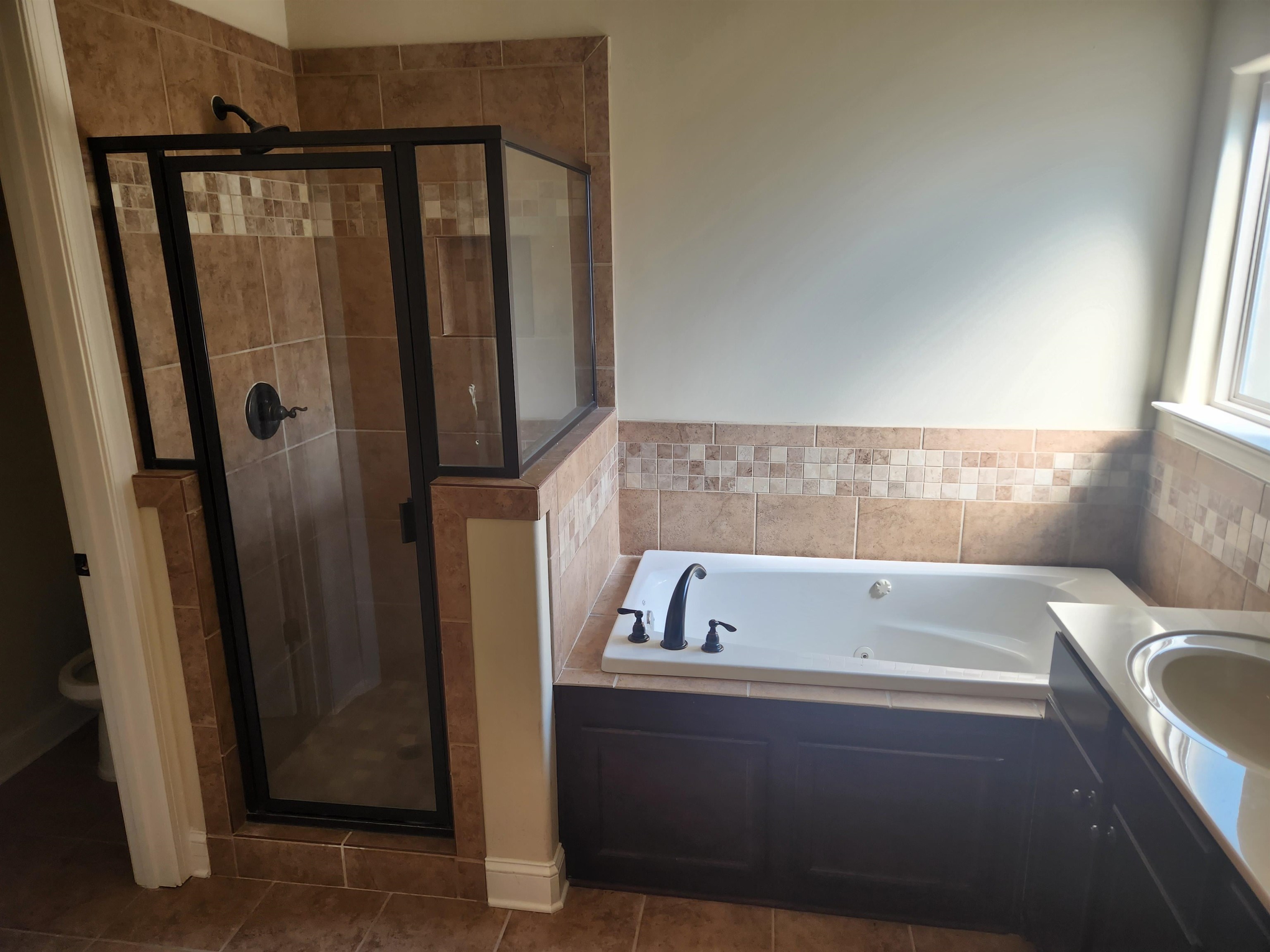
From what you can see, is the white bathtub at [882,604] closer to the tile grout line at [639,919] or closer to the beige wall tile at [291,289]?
the tile grout line at [639,919]

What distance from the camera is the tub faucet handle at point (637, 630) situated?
2285mm

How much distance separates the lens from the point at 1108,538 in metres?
2.72

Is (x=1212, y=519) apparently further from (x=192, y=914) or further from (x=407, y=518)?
(x=192, y=914)

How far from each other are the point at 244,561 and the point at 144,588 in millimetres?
236

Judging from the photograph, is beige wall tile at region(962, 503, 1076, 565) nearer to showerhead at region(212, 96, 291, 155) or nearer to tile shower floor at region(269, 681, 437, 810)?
tile shower floor at region(269, 681, 437, 810)

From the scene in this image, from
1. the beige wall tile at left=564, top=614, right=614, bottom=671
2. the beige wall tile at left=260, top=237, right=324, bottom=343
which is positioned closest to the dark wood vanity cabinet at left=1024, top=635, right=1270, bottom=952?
the beige wall tile at left=564, top=614, right=614, bottom=671

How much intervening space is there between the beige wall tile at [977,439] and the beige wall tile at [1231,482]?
0.48 metres

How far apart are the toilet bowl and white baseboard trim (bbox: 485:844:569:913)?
52.2 inches

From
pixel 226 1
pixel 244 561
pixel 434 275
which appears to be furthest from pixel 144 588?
pixel 226 1

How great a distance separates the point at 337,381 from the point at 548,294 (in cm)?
59

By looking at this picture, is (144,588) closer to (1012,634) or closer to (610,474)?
(610,474)

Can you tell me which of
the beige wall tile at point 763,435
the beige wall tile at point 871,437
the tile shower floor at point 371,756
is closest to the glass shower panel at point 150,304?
the tile shower floor at point 371,756

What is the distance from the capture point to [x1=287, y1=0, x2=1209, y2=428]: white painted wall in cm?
243

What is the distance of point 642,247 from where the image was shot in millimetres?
2734
